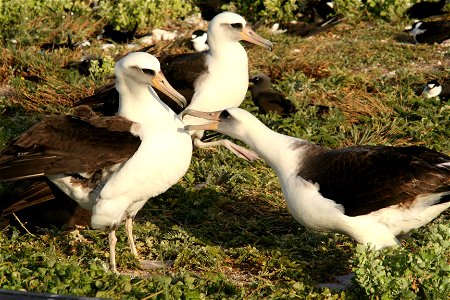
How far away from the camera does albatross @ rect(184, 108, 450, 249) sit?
580 centimetres

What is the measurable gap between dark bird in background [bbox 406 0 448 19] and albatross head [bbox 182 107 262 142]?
6.52 m

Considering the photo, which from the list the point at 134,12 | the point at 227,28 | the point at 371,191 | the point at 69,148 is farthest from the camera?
the point at 134,12

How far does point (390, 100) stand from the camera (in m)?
9.41

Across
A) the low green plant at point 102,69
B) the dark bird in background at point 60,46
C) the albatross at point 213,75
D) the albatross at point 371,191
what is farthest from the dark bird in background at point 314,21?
the albatross at point 371,191

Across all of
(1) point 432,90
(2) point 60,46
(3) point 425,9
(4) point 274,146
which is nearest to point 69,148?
(4) point 274,146

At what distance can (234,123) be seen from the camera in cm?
659

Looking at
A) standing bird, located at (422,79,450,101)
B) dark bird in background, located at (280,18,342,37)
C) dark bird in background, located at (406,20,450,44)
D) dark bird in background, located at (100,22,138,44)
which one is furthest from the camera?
dark bird in background, located at (280,18,342,37)

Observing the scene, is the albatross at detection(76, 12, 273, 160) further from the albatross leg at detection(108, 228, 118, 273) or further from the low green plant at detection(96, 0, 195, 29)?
the low green plant at detection(96, 0, 195, 29)

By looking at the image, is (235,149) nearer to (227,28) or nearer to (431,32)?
(227,28)

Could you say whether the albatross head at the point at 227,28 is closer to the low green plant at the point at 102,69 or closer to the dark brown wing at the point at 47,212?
the low green plant at the point at 102,69

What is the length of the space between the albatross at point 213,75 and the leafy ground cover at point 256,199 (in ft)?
1.74

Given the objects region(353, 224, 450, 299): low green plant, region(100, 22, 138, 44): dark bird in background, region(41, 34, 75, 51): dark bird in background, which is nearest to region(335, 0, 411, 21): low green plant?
region(100, 22, 138, 44): dark bird in background

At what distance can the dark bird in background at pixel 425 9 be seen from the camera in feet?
40.8

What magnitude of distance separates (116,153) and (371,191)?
1.72m
